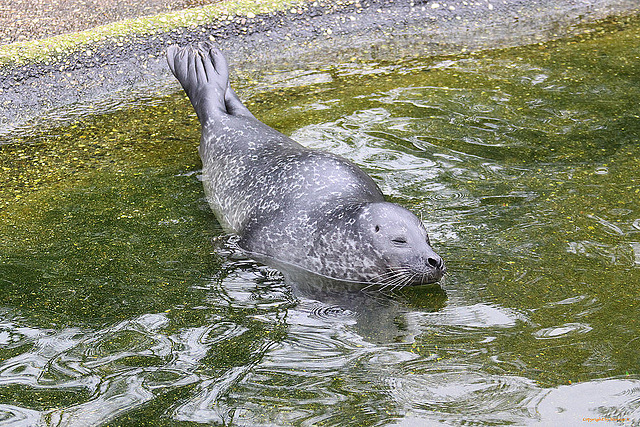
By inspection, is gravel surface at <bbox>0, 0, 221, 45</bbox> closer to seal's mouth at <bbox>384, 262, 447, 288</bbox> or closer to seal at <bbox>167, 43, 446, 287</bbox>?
seal at <bbox>167, 43, 446, 287</bbox>

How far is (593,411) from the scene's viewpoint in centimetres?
293

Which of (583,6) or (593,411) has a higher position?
(583,6)

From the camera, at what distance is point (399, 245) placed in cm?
405

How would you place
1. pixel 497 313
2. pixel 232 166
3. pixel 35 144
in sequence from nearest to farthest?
1. pixel 497 313
2. pixel 232 166
3. pixel 35 144

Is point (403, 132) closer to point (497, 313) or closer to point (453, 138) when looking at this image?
point (453, 138)

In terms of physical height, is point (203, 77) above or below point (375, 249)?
above

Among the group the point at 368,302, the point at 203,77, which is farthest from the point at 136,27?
the point at 368,302

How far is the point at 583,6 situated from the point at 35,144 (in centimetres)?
574

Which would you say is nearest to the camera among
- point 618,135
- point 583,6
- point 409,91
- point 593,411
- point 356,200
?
point 593,411

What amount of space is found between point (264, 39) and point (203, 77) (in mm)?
1824

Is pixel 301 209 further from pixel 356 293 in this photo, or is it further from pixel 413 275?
pixel 413 275

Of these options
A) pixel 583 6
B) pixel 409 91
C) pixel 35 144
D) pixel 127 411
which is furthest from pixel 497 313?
pixel 583 6

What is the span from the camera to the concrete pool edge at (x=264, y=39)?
22.0 feet

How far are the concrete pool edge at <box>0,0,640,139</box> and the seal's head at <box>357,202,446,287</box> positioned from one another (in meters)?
3.33
